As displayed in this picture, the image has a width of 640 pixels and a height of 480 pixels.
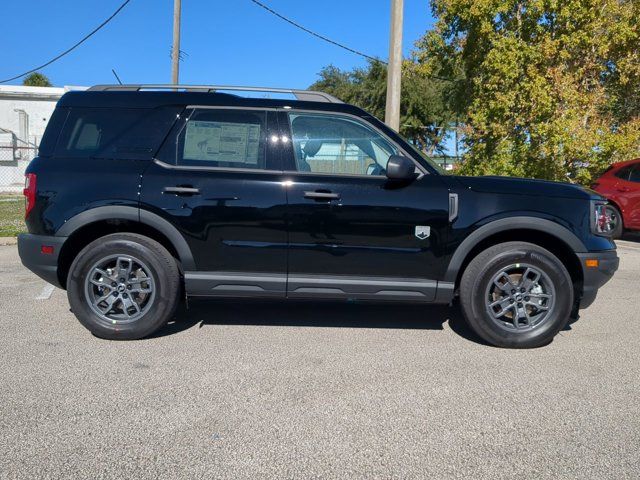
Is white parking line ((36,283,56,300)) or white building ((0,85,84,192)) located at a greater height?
white building ((0,85,84,192))

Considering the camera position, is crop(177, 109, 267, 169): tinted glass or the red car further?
the red car

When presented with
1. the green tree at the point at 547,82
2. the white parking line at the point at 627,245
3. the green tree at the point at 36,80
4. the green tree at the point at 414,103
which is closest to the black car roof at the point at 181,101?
the green tree at the point at 547,82

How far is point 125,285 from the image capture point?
164 inches

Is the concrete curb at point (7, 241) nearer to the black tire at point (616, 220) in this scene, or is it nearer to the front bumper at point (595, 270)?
the front bumper at point (595, 270)

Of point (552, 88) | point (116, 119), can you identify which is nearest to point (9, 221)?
point (116, 119)

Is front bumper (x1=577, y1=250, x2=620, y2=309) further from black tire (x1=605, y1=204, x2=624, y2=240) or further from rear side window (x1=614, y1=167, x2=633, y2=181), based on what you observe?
rear side window (x1=614, y1=167, x2=633, y2=181)

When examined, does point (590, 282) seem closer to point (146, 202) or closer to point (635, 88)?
point (146, 202)

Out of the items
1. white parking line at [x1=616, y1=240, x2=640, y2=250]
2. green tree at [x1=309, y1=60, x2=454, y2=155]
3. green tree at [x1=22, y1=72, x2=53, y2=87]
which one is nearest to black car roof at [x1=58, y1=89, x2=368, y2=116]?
white parking line at [x1=616, y1=240, x2=640, y2=250]

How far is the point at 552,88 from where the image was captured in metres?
10.4

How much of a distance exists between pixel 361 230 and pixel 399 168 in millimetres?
563

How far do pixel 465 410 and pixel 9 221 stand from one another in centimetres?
1079

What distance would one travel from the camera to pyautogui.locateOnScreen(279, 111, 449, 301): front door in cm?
402

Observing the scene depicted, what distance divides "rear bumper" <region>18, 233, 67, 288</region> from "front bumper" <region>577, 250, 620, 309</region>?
4174 mm

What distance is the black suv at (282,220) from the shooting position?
13.2ft
